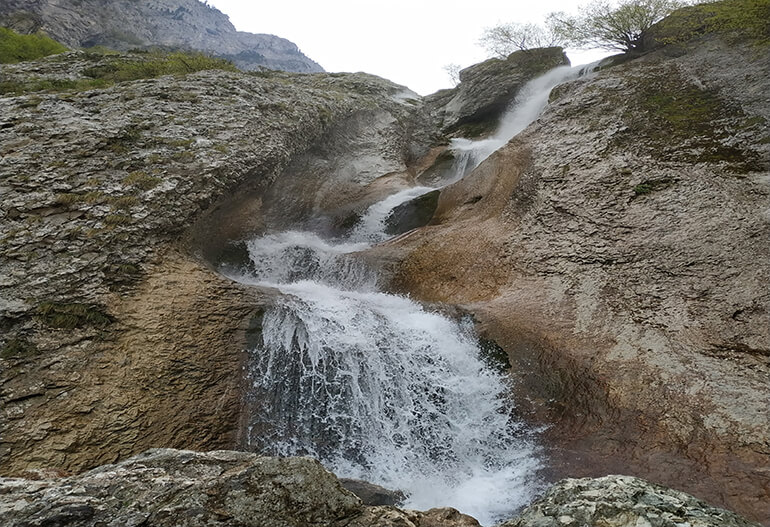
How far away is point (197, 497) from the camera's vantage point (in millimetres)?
3102

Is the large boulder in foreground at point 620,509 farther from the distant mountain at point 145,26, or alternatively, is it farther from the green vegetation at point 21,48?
the distant mountain at point 145,26

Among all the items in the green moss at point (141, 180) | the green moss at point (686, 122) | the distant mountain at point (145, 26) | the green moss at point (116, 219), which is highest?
the distant mountain at point (145, 26)

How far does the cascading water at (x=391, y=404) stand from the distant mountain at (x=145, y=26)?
1996 cm

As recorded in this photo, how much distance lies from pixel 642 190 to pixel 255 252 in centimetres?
1012

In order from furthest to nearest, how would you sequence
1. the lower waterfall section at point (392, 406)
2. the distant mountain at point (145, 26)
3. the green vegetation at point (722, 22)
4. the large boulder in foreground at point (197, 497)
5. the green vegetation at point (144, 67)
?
the distant mountain at point (145, 26)
the green vegetation at point (144, 67)
the green vegetation at point (722, 22)
the lower waterfall section at point (392, 406)
the large boulder in foreground at point (197, 497)

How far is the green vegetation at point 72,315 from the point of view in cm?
639

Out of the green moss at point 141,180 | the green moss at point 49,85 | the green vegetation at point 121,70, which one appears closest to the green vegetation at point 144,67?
the green vegetation at point 121,70

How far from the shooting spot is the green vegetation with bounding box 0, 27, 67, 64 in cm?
1762

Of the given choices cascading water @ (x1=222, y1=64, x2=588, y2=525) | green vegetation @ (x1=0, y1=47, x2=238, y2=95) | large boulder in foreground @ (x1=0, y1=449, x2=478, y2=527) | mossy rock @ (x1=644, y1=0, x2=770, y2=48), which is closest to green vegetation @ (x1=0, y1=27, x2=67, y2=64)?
green vegetation @ (x1=0, y1=47, x2=238, y2=95)

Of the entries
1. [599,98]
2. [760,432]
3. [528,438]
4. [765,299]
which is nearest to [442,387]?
[528,438]

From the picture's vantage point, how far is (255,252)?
12.1 meters

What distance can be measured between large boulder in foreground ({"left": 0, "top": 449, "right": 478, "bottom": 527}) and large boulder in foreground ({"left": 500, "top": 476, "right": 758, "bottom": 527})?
3.29 ft

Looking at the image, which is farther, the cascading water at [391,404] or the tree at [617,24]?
the tree at [617,24]

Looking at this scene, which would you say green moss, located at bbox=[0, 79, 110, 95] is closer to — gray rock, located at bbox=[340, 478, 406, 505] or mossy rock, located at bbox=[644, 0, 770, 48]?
gray rock, located at bbox=[340, 478, 406, 505]
